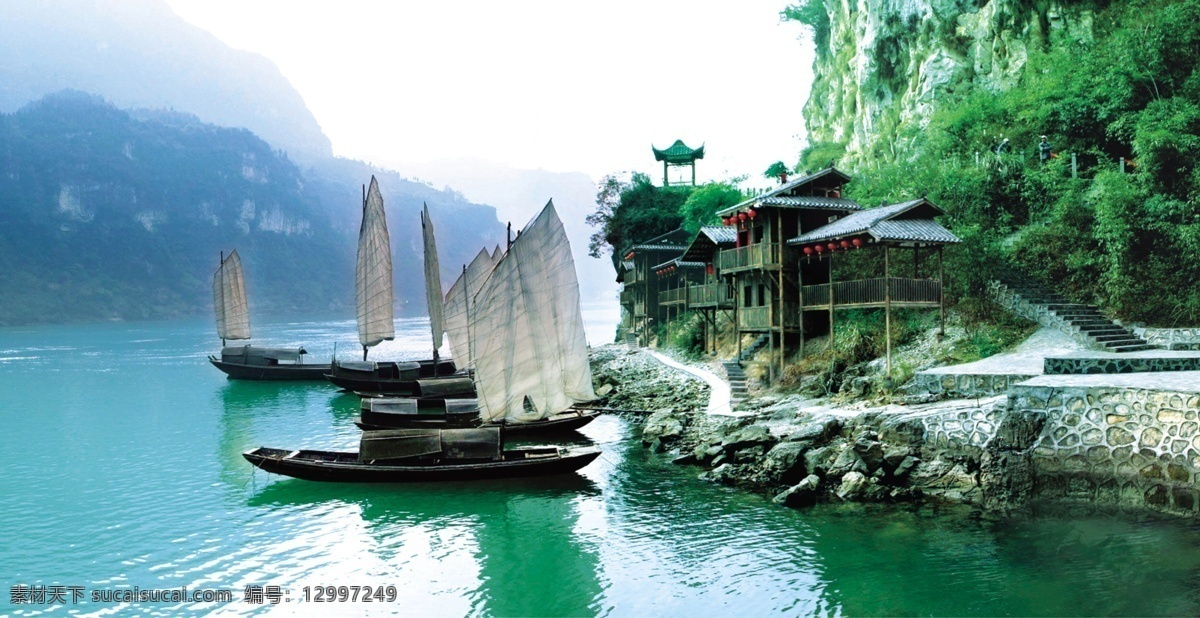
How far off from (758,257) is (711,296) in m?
5.97

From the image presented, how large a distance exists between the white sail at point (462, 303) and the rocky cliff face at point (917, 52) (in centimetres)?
2570

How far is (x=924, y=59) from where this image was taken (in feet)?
148

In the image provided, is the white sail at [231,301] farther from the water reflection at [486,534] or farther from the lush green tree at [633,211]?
the water reflection at [486,534]

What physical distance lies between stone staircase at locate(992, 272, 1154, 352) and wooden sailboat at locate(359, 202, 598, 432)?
50.3ft

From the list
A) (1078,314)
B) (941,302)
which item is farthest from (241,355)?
(1078,314)

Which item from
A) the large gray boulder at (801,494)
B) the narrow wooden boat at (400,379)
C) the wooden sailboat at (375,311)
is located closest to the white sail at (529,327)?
the large gray boulder at (801,494)

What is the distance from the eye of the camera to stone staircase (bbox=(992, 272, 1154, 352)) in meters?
22.6

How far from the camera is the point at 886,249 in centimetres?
2491

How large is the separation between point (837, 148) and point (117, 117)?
619 ft

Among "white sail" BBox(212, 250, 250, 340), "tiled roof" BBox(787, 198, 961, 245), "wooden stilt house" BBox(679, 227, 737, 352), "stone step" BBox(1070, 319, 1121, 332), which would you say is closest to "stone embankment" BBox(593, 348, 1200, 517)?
"stone step" BBox(1070, 319, 1121, 332)

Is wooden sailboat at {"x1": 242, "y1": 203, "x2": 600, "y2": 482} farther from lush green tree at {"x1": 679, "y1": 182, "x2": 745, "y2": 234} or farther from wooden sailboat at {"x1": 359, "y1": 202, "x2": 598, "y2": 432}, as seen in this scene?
lush green tree at {"x1": 679, "y1": 182, "x2": 745, "y2": 234}

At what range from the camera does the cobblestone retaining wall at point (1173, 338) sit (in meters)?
21.5

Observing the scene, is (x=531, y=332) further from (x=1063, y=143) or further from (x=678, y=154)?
(x=678, y=154)

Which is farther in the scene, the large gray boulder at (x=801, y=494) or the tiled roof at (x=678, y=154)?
the tiled roof at (x=678, y=154)
